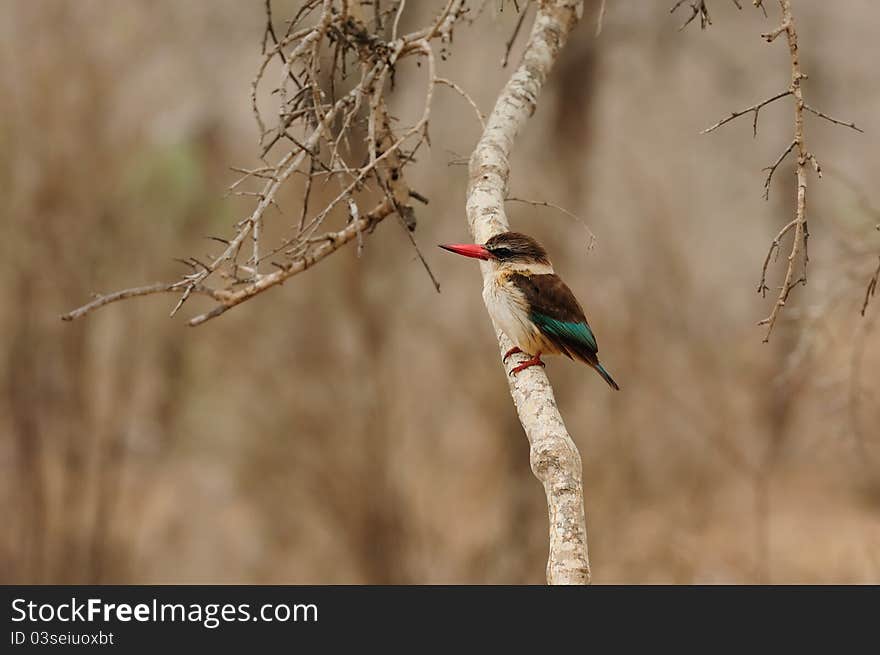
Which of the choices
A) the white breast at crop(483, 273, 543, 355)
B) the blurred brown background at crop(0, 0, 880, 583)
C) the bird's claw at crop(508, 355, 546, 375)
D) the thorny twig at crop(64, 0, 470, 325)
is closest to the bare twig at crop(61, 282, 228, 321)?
the thorny twig at crop(64, 0, 470, 325)

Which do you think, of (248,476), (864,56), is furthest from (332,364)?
(864,56)

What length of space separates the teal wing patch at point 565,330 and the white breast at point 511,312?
38mm

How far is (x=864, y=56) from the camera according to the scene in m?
10.9

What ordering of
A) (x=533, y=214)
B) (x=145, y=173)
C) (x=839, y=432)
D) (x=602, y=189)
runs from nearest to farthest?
(x=839, y=432) → (x=533, y=214) → (x=145, y=173) → (x=602, y=189)

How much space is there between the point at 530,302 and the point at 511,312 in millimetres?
76

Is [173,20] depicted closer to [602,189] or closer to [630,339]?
[602,189]

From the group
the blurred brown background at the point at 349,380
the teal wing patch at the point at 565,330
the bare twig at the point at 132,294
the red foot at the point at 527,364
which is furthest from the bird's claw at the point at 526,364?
the blurred brown background at the point at 349,380

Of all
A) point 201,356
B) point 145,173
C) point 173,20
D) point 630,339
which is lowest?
point 630,339

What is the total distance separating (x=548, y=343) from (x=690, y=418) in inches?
196

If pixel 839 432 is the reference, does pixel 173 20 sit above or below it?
above

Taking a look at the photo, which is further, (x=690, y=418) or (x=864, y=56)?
(x=864, y=56)

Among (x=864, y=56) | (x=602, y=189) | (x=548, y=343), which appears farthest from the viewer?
(x=864, y=56)

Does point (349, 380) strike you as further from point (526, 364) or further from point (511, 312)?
point (526, 364)

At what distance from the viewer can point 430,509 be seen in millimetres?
7465
